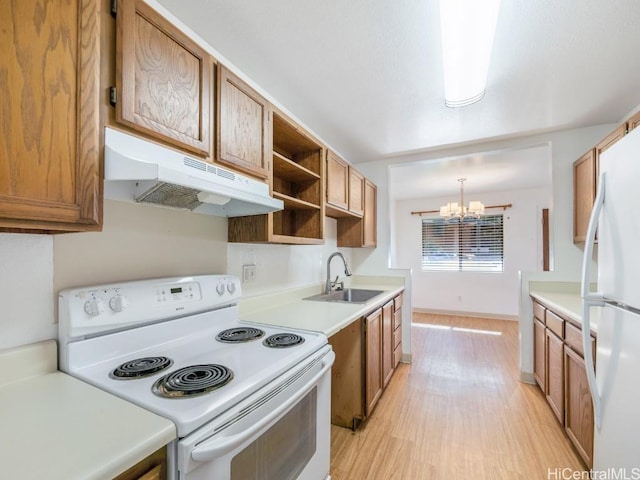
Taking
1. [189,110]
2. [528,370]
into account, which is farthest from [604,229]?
[528,370]

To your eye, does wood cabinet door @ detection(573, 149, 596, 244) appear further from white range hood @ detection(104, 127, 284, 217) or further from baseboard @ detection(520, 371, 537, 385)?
white range hood @ detection(104, 127, 284, 217)

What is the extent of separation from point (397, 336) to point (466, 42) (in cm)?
250

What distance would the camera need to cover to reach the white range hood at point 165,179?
854 millimetres

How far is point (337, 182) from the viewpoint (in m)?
2.45

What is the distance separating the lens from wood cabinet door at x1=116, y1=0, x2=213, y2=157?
36.5 inches

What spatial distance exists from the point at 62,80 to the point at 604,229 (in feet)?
6.15

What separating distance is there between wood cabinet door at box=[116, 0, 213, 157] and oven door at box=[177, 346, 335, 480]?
942 millimetres

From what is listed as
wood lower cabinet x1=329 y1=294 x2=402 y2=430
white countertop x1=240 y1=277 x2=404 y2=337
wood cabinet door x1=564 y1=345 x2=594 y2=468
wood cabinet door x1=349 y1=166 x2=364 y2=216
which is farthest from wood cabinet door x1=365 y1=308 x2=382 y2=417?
wood cabinet door x1=564 y1=345 x2=594 y2=468

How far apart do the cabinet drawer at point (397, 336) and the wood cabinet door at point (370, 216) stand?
0.94 meters

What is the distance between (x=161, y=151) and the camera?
3.34ft

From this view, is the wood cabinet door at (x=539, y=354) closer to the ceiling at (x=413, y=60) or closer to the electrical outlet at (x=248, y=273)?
the ceiling at (x=413, y=60)

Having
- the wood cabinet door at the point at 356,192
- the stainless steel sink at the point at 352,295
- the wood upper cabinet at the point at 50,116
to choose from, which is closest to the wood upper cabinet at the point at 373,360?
the stainless steel sink at the point at 352,295

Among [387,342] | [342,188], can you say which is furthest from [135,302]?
[387,342]

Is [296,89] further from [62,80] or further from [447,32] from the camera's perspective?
[62,80]
